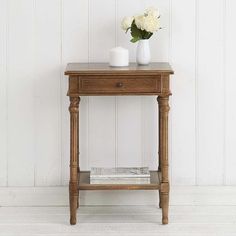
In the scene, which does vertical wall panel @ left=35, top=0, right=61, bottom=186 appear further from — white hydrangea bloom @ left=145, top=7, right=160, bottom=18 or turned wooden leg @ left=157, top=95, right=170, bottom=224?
turned wooden leg @ left=157, top=95, right=170, bottom=224

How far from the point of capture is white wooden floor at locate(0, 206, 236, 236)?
383cm

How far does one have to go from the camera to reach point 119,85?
3.82 meters

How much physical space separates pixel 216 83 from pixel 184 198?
70 cm

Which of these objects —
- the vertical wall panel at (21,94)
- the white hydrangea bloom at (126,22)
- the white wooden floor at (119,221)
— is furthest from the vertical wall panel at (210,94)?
the vertical wall panel at (21,94)

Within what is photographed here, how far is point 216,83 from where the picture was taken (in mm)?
4203

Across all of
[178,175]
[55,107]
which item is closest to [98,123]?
[55,107]

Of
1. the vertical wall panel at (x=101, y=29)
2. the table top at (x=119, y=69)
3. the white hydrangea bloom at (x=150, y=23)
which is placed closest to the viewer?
the table top at (x=119, y=69)

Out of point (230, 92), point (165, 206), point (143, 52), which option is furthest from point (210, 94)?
point (165, 206)

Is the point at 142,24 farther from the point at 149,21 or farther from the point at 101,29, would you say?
the point at 101,29

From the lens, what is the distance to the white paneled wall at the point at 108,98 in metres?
4.15

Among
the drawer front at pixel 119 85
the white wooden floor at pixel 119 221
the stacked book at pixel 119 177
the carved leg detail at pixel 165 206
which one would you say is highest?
the drawer front at pixel 119 85

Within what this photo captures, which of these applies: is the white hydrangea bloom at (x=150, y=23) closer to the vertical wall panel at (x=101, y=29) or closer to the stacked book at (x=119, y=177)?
the vertical wall panel at (x=101, y=29)

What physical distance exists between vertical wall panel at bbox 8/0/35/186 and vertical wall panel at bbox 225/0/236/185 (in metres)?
1.13

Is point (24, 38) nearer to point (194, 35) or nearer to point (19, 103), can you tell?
point (19, 103)
